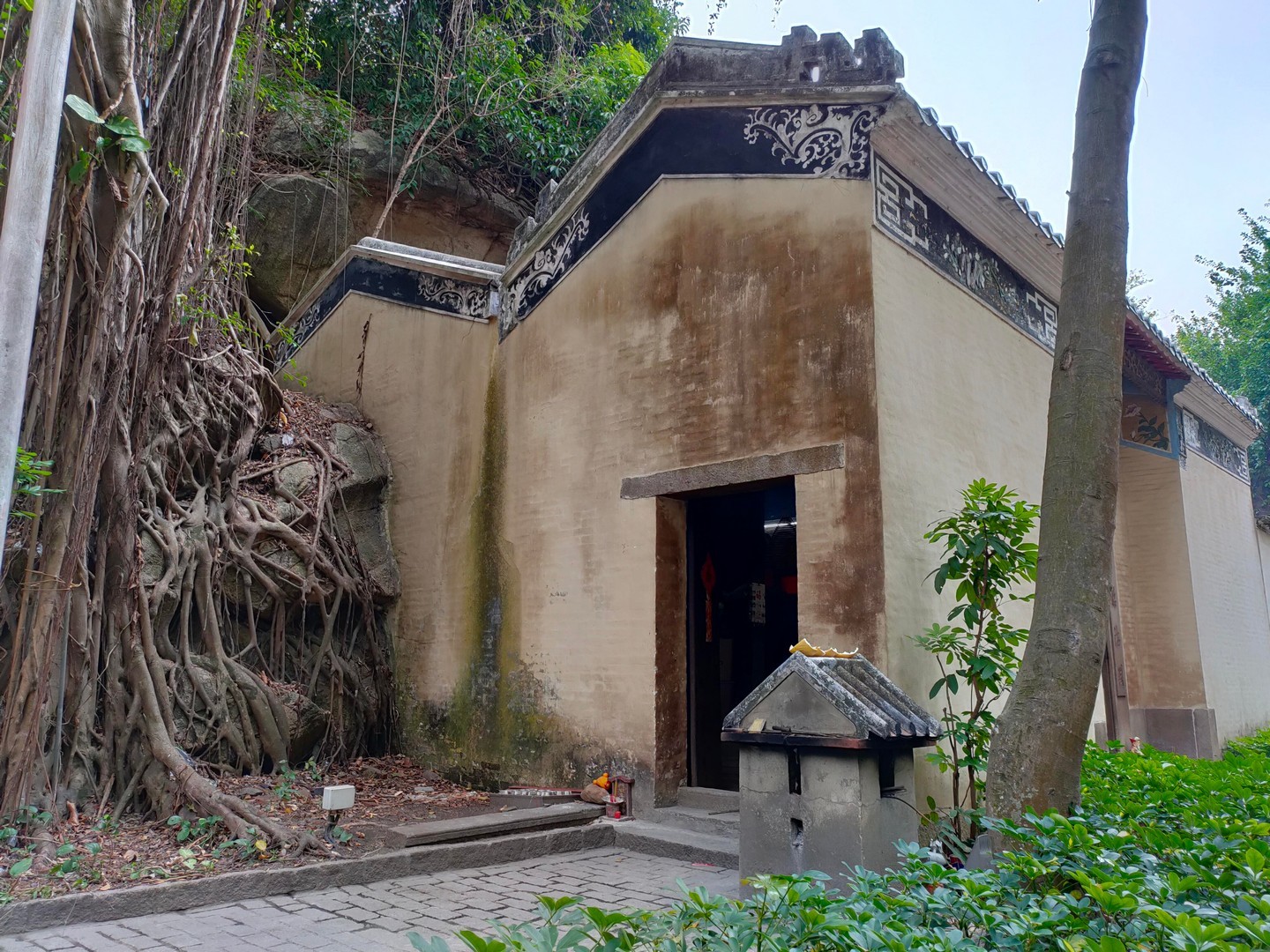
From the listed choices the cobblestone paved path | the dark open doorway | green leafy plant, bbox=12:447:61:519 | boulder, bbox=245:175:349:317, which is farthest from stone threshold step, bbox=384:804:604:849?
boulder, bbox=245:175:349:317

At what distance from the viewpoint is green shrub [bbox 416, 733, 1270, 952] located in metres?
1.87

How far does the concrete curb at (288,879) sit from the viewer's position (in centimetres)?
397

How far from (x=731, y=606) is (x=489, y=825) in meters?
3.36

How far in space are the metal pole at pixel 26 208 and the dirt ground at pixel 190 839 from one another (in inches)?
93.8

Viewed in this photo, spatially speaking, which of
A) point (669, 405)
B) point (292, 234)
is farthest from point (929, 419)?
point (292, 234)

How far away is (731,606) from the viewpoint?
27.5ft

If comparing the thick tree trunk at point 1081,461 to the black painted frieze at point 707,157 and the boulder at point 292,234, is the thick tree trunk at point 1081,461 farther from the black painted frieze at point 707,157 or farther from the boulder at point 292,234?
the boulder at point 292,234

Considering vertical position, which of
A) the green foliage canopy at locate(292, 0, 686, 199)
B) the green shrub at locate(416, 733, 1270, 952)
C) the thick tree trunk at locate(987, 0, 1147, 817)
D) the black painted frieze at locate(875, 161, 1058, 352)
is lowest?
the green shrub at locate(416, 733, 1270, 952)

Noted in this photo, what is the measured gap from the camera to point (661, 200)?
691 centimetres

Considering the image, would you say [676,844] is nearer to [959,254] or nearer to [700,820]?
[700,820]

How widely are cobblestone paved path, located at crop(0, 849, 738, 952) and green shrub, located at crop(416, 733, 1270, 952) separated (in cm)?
213

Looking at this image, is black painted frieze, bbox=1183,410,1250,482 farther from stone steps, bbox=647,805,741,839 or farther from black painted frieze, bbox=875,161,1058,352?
stone steps, bbox=647,805,741,839

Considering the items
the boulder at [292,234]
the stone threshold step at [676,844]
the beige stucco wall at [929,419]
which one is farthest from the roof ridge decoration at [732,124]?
the boulder at [292,234]

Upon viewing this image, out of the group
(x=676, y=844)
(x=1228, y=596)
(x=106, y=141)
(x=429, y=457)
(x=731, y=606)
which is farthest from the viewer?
(x=1228, y=596)
